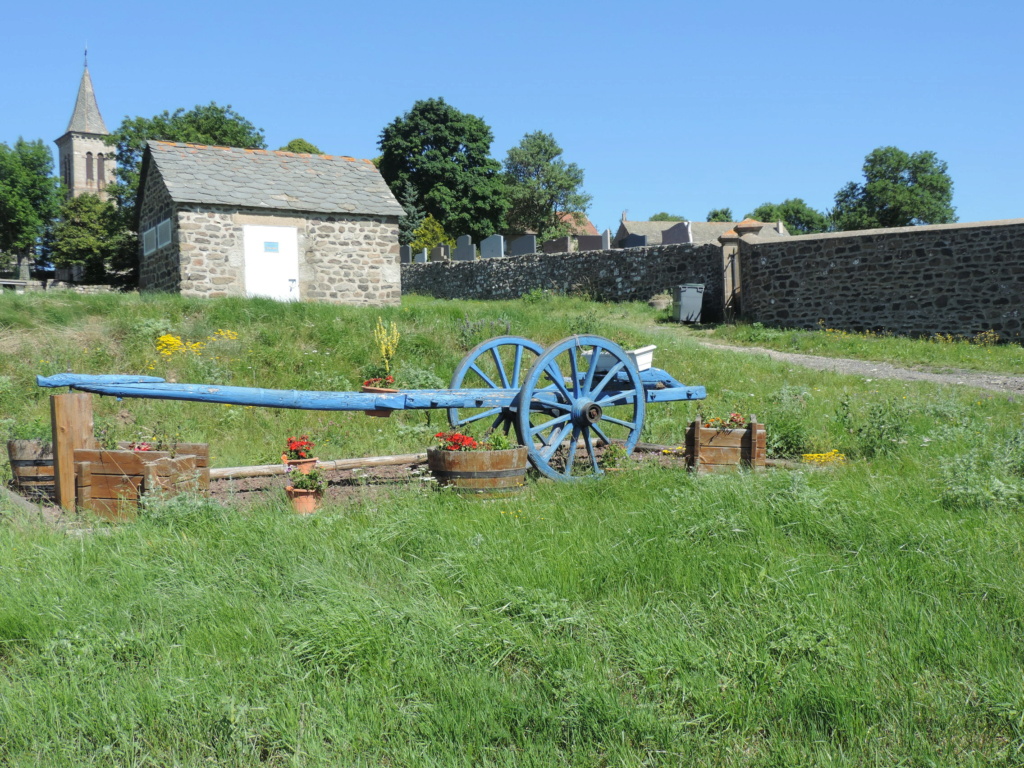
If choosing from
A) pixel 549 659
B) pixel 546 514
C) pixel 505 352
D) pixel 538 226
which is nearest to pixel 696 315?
pixel 505 352

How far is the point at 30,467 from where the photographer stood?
543 cm

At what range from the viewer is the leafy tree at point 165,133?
104ft

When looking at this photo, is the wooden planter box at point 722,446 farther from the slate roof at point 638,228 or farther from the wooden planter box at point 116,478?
the slate roof at point 638,228

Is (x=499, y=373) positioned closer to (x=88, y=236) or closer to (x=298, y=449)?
(x=298, y=449)

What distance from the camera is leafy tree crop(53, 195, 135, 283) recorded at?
3222cm

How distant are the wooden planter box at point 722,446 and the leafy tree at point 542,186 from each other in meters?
54.4

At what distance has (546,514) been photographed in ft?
15.2

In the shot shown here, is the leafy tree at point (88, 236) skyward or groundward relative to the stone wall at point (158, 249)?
skyward

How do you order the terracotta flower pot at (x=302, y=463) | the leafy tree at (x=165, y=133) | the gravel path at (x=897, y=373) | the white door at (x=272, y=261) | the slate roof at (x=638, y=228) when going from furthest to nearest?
the slate roof at (x=638, y=228) → the leafy tree at (x=165, y=133) → the white door at (x=272, y=261) → the gravel path at (x=897, y=373) → the terracotta flower pot at (x=302, y=463)


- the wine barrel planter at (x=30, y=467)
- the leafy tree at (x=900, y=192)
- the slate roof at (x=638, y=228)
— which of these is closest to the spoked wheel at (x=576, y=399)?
the wine barrel planter at (x=30, y=467)

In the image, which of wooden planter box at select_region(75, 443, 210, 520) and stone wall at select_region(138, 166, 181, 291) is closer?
wooden planter box at select_region(75, 443, 210, 520)

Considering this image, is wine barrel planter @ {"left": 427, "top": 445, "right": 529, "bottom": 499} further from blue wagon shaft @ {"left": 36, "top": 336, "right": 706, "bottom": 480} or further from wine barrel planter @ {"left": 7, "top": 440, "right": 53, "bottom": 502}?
wine barrel planter @ {"left": 7, "top": 440, "right": 53, "bottom": 502}

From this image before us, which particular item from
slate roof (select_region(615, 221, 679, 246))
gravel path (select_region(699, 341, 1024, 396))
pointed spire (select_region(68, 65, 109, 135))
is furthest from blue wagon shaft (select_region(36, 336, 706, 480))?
pointed spire (select_region(68, 65, 109, 135))

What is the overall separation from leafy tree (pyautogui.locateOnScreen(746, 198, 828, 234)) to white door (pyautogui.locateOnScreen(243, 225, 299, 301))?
200 ft
